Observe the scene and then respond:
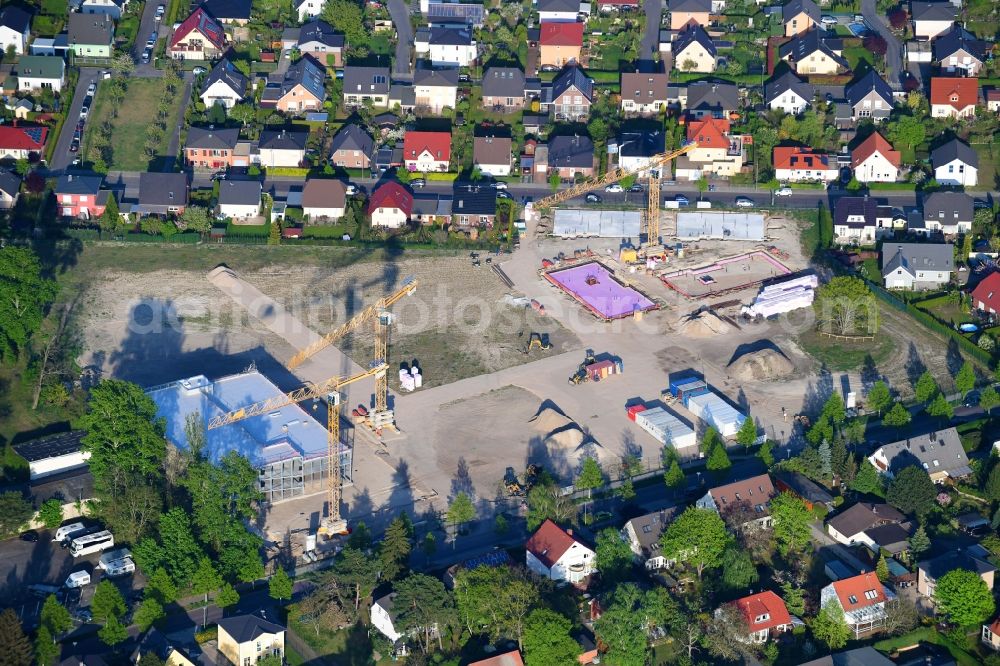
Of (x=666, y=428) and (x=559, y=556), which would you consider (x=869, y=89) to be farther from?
(x=559, y=556)

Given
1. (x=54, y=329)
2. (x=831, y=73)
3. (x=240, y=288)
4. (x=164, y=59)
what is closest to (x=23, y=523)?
(x=54, y=329)

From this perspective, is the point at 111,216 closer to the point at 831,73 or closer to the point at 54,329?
the point at 54,329

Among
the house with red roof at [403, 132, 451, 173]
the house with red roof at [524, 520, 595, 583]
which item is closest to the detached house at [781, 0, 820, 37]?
the house with red roof at [403, 132, 451, 173]

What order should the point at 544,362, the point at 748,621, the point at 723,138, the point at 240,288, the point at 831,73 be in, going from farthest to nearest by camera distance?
the point at 831,73 < the point at 723,138 < the point at 240,288 < the point at 544,362 < the point at 748,621

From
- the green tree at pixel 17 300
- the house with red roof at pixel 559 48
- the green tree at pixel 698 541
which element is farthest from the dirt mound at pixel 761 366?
the green tree at pixel 17 300

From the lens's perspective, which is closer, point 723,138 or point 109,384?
point 109,384

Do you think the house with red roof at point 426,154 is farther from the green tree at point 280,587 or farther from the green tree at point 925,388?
the green tree at point 280,587

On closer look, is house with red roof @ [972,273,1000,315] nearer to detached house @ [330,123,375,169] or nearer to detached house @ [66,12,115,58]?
detached house @ [330,123,375,169]
